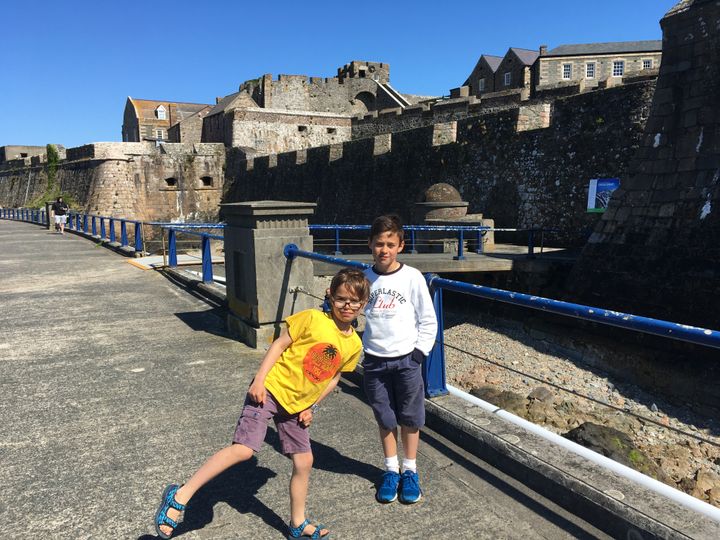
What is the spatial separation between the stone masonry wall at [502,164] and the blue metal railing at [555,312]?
410 inches

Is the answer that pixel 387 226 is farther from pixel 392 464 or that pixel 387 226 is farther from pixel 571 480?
pixel 571 480

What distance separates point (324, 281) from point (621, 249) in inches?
223

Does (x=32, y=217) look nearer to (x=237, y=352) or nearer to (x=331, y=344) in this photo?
(x=237, y=352)

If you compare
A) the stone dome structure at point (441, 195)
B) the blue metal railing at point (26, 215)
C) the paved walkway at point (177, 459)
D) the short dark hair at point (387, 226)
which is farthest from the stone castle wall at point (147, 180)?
the short dark hair at point (387, 226)

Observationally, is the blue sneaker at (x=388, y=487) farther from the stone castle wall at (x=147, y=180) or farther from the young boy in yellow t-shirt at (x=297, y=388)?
the stone castle wall at (x=147, y=180)

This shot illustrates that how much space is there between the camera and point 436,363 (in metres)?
3.42

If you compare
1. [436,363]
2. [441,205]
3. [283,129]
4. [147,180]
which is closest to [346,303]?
[436,363]

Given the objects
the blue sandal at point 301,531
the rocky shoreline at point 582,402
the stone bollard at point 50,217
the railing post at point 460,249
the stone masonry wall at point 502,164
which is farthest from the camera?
the stone bollard at point 50,217

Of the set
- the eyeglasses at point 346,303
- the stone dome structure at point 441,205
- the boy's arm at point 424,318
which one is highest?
the stone dome structure at point 441,205

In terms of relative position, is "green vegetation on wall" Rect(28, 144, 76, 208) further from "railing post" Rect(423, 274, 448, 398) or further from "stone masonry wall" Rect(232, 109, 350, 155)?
"railing post" Rect(423, 274, 448, 398)

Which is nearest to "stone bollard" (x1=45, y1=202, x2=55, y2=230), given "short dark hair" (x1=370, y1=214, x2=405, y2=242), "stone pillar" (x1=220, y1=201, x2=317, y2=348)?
"stone pillar" (x1=220, y1=201, x2=317, y2=348)

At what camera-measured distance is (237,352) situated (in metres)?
4.97

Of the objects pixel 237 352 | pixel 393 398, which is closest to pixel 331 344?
pixel 393 398

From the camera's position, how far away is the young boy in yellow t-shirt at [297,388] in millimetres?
2283
